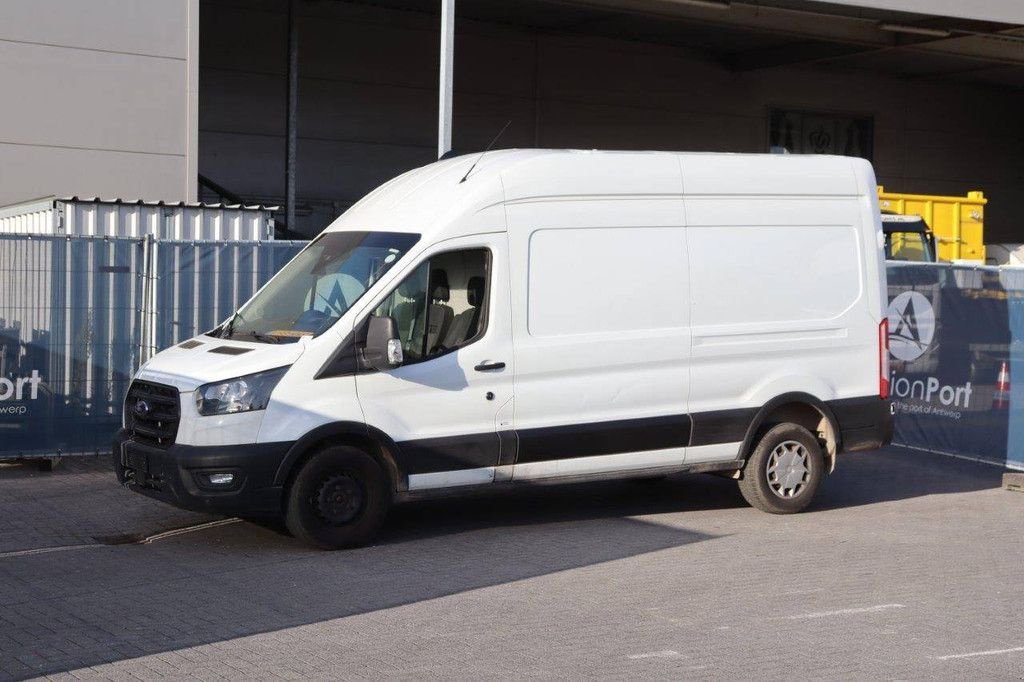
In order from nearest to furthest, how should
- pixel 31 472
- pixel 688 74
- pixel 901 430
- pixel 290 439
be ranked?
pixel 290 439, pixel 31 472, pixel 901 430, pixel 688 74

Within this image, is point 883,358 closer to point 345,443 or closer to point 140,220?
point 345,443

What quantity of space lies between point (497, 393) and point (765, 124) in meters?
23.6

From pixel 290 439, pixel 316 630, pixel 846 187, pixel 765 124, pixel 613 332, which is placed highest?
pixel 765 124

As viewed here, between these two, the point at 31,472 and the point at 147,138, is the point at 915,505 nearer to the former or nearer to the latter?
the point at 31,472

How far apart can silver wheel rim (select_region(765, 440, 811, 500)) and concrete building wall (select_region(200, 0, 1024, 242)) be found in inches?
669

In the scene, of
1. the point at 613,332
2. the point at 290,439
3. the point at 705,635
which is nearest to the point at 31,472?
the point at 290,439

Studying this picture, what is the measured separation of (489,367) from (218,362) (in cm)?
179

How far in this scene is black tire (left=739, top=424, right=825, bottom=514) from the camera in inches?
403

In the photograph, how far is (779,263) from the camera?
1018 centimetres

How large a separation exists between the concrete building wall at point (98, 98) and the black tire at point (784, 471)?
338 inches

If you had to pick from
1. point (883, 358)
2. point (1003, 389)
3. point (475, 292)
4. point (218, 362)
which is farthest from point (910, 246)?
point (218, 362)

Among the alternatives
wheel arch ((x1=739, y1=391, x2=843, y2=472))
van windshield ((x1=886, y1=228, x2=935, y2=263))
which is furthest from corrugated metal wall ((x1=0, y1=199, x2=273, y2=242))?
van windshield ((x1=886, y1=228, x2=935, y2=263))

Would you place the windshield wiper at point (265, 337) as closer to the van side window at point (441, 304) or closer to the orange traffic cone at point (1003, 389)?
the van side window at point (441, 304)

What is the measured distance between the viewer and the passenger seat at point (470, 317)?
30.1 feet
